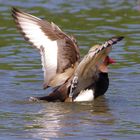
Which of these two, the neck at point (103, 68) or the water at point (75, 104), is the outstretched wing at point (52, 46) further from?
the water at point (75, 104)

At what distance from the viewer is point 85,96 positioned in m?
11.8

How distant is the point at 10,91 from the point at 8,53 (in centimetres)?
287

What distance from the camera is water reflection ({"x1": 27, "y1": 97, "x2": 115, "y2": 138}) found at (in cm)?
969

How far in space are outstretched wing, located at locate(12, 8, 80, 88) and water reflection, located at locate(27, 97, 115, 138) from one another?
471mm

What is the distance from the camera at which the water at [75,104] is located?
32.3 feet

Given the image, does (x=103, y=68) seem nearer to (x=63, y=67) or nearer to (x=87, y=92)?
→ (x=87, y=92)

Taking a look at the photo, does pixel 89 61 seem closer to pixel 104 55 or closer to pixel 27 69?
pixel 104 55

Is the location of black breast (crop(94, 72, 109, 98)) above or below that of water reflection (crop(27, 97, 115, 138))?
above

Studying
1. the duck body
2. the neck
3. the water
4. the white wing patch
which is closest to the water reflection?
the water

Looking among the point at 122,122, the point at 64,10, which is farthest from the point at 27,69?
the point at 64,10

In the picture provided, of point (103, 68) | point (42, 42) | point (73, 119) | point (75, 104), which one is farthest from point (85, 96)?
point (73, 119)

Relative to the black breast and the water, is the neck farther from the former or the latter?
the water

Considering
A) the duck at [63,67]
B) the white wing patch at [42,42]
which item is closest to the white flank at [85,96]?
the duck at [63,67]

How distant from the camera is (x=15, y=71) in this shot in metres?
13.6
